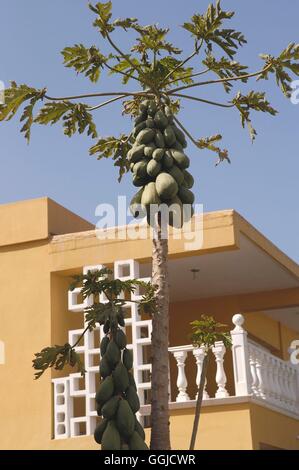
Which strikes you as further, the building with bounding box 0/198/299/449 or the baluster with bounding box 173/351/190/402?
the baluster with bounding box 173/351/190/402

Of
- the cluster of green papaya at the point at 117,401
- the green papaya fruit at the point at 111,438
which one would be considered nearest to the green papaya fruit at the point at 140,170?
the cluster of green papaya at the point at 117,401

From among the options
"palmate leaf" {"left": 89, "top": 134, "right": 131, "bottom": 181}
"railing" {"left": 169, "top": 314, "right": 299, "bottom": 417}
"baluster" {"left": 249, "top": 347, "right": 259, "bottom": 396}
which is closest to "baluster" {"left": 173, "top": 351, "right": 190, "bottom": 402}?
"railing" {"left": 169, "top": 314, "right": 299, "bottom": 417}

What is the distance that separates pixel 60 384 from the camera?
12.4 metres

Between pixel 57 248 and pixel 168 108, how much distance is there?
16.6 ft

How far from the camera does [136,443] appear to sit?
7.36m

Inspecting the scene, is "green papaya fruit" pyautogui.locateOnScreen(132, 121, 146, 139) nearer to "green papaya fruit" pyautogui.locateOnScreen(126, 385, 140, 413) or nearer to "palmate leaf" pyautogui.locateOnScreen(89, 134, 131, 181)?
"palmate leaf" pyautogui.locateOnScreen(89, 134, 131, 181)

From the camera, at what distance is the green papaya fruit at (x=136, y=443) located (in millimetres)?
7334

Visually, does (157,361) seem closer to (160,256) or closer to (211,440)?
(160,256)

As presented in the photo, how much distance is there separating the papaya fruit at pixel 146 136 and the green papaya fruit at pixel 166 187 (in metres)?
0.48

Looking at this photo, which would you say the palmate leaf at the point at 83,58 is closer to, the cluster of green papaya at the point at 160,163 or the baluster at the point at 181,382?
the cluster of green papaya at the point at 160,163

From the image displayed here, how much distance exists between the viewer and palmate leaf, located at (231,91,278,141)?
8.62 metres

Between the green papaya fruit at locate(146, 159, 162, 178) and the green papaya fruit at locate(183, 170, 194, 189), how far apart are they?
29 centimetres

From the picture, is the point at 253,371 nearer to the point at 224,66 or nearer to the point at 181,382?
the point at 181,382

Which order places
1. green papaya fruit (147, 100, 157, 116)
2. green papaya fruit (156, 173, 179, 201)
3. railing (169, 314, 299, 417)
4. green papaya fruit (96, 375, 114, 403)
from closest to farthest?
green papaya fruit (96, 375, 114, 403) → green papaya fruit (156, 173, 179, 201) → green papaya fruit (147, 100, 157, 116) → railing (169, 314, 299, 417)
